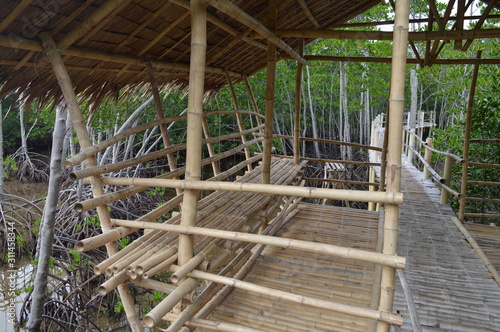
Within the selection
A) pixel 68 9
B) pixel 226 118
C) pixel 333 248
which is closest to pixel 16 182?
pixel 226 118

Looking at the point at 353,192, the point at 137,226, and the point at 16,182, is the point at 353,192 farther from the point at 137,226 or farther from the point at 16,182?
the point at 16,182

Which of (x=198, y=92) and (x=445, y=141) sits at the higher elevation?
(x=198, y=92)

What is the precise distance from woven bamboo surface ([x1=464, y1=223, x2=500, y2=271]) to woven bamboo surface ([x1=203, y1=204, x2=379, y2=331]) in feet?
3.47

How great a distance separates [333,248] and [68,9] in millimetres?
1932

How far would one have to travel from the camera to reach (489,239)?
3.89 meters

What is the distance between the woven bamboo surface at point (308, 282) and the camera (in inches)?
90.4

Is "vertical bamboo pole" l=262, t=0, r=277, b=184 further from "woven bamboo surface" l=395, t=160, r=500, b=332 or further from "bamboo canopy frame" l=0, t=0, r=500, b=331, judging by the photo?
"woven bamboo surface" l=395, t=160, r=500, b=332

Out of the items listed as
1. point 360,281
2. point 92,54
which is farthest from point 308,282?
point 92,54

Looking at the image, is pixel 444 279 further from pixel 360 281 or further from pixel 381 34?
pixel 381 34

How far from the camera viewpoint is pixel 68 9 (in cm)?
201

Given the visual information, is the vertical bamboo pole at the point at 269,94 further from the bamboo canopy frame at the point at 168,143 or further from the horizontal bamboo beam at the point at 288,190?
the horizontal bamboo beam at the point at 288,190

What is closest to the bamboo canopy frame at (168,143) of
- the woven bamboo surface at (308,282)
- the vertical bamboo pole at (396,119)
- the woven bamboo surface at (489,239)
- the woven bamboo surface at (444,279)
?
the vertical bamboo pole at (396,119)

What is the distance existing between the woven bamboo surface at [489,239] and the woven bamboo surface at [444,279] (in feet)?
0.64

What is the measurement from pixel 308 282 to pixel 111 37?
2282 millimetres
